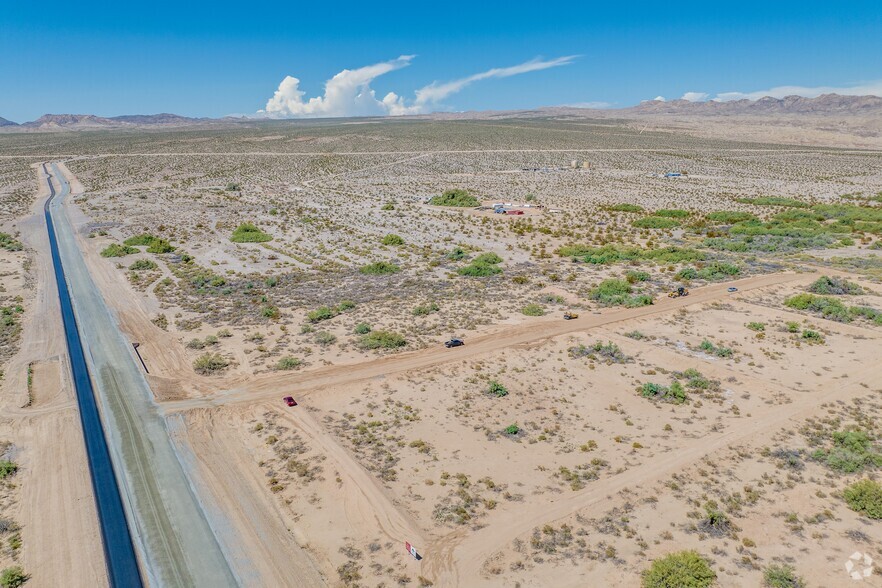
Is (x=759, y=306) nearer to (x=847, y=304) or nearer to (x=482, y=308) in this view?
(x=847, y=304)

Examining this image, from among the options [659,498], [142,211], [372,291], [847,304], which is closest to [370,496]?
[659,498]


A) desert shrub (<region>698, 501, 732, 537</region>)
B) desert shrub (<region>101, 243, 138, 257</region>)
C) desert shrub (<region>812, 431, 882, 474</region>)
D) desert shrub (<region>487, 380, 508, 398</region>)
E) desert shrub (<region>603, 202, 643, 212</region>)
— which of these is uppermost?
desert shrub (<region>101, 243, 138, 257</region>)

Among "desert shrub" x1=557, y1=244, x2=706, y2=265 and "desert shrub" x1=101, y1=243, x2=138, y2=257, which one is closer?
"desert shrub" x1=557, y1=244, x2=706, y2=265

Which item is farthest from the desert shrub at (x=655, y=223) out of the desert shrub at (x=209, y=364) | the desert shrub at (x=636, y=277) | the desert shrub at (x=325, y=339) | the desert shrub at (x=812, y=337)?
the desert shrub at (x=209, y=364)

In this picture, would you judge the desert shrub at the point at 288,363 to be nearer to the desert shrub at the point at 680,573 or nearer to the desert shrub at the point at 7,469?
the desert shrub at the point at 7,469

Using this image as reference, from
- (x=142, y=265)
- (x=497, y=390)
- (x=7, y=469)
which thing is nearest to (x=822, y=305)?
(x=497, y=390)

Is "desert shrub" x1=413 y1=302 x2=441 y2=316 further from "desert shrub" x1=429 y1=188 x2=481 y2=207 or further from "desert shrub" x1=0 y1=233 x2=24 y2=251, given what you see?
"desert shrub" x1=0 y1=233 x2=24 y2=251

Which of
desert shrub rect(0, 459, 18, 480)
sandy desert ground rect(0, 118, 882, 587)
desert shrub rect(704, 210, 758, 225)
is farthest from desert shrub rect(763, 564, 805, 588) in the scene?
desert shrub rect(704, 210, 758, 225)
